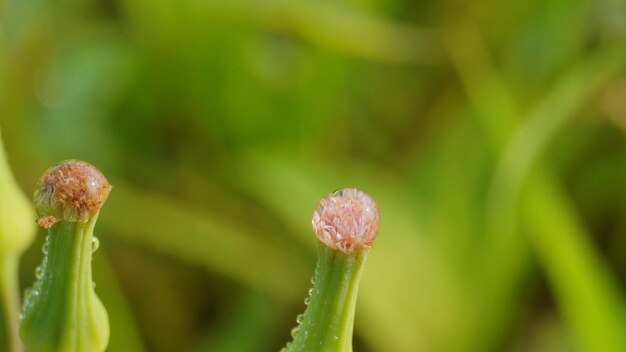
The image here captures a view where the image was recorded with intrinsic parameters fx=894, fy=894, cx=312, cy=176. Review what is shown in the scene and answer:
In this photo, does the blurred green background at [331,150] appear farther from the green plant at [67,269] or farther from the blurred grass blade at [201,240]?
the green plant at [67,269]

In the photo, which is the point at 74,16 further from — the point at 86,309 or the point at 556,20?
the point at 86,309

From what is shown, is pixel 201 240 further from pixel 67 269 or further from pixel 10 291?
pixel 67 269

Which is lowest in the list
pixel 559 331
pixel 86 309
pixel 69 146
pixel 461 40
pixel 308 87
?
pixel 86 309

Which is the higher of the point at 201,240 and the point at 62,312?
the point at 201,240

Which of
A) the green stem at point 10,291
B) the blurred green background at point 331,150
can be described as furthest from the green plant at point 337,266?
the blurred green background at point 331,150

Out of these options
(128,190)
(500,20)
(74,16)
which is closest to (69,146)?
(128,190)


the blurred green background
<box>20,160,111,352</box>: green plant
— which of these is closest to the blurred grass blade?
the blurred green background

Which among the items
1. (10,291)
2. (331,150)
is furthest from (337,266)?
(331,150)
